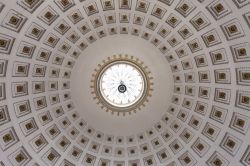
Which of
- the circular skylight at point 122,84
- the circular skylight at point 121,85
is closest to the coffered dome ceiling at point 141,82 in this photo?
the circular skylight at point 122,84

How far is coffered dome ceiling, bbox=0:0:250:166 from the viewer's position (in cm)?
2630

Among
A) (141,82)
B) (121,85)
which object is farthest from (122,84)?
(141,82)

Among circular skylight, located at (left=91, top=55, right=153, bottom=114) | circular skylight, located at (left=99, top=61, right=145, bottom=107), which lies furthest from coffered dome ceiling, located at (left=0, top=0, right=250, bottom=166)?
circular skylight, located at (left=99, top=61, right=145, bottom=107)

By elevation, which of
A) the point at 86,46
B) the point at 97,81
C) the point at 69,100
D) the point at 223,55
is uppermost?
the point at 223,55

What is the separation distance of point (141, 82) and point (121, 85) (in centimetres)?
304

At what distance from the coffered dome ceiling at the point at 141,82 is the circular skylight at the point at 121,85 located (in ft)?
4.31

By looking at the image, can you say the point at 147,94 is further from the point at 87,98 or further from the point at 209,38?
the point at 209,38

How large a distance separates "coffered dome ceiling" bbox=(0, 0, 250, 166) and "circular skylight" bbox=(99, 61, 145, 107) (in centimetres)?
131

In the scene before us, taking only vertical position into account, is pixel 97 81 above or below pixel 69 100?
above

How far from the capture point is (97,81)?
34.8 m

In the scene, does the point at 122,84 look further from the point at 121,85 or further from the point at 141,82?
the point at 141,82

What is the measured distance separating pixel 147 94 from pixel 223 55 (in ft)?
35.6

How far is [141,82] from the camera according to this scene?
37188mm

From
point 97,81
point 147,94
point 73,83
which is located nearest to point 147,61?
point 147,94
